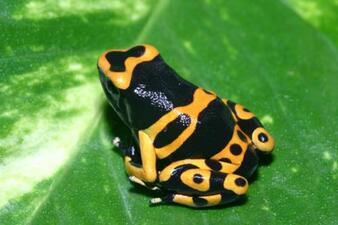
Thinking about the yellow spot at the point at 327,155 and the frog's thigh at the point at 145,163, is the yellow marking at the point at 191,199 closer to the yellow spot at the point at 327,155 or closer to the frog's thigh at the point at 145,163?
the frog's thigh at the point at 145,163

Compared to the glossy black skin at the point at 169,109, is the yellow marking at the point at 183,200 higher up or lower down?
lower down

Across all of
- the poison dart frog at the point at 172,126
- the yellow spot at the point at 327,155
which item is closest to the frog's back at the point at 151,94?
the poison dart frog at the point at 172,126

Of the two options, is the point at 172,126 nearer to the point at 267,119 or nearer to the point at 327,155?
the point at 267,119

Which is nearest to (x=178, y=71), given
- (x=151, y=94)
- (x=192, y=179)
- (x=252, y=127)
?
(x=151, y=94)

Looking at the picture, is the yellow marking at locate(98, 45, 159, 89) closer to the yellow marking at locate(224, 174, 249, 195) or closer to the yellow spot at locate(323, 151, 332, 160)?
the yellow marking at locate(224, 174, 249, 195)

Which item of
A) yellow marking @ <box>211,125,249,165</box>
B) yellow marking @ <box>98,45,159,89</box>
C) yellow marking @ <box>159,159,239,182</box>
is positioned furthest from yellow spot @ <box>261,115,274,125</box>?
yellow marking @ <box>98,45,159,89</box>

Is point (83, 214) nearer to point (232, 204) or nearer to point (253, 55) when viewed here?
point (232, 204)
